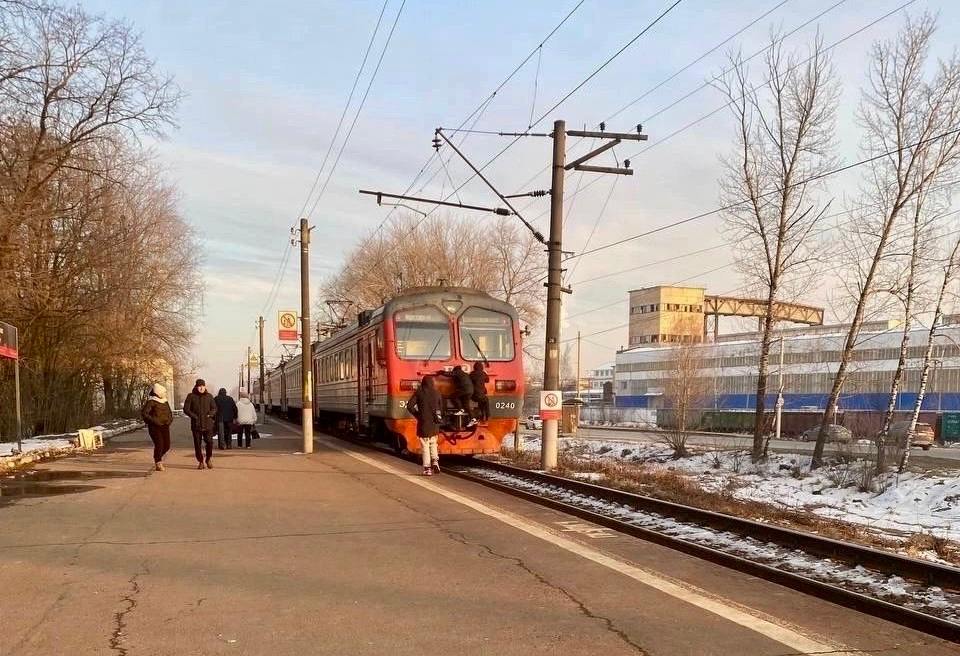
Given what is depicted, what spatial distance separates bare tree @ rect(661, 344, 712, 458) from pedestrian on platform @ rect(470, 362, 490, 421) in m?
10.1

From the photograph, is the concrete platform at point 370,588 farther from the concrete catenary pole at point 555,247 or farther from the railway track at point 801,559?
the concrete catenary pole at point 555,247

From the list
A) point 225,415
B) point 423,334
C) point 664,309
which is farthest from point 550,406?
point 664,309

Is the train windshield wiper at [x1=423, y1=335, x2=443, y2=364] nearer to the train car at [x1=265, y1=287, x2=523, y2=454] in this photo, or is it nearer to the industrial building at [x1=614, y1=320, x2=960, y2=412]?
the train car at [x1=265, y1=287, x2=523, y2=454]

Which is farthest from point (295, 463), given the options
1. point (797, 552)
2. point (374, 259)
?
point (374, 259)

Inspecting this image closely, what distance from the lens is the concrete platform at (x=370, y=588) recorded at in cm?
442

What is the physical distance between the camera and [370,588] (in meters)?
5.54

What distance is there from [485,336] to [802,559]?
9.61 meters

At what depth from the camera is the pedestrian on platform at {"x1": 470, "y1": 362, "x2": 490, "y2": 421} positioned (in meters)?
14.6

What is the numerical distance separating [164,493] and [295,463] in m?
4.82

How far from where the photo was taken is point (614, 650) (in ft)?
14.1

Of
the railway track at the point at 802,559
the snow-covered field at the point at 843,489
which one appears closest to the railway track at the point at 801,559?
the railway track at the point at 802,559

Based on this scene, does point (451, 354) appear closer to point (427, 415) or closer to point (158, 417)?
point (427, 415)

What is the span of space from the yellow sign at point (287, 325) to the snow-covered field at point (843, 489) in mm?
15838

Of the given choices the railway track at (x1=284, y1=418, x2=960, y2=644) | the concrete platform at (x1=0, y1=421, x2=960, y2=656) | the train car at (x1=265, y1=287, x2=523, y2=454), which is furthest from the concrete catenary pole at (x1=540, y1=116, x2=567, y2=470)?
the concrete platform at (x1=0, y1=421, x2=960, y2=656)
